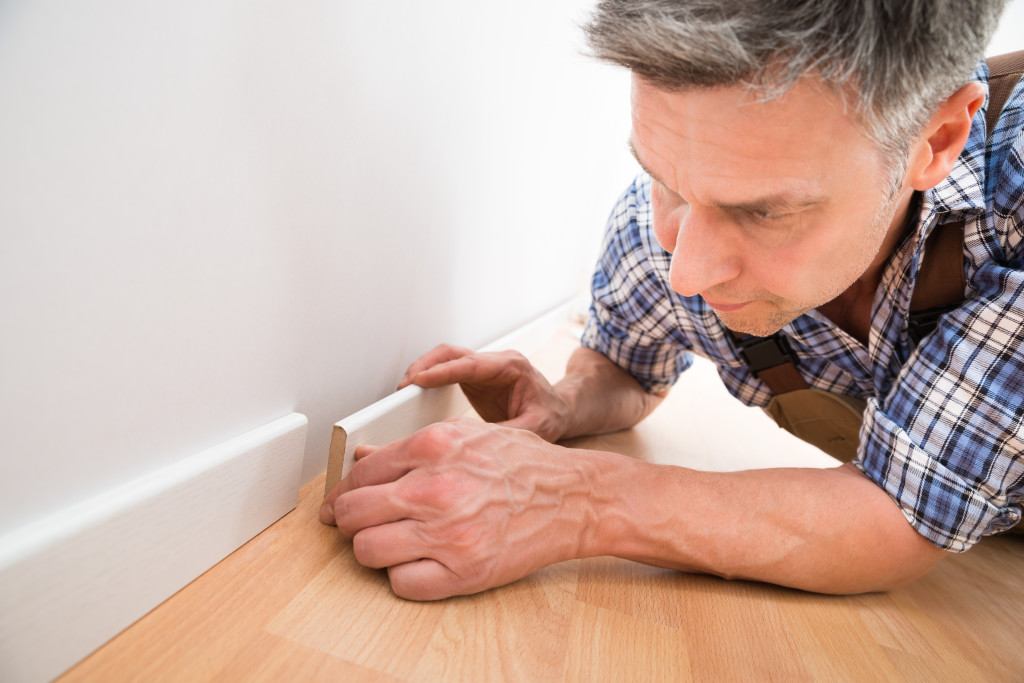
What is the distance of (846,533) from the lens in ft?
2.29

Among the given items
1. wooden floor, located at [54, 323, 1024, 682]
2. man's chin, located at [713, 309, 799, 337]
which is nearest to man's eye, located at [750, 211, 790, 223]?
man's chin, located at [713, 309, 799, 337]

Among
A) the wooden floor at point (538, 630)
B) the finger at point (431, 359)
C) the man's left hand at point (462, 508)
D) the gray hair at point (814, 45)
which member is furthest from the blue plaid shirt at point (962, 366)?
the finger at point (431, 359)

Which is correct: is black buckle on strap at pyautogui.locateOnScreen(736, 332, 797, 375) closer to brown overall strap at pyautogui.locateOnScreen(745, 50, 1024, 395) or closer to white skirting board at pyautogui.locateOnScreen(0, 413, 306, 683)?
brown overall strap at pyautogui.locateOnScreen(745, 50, 1024, 395)

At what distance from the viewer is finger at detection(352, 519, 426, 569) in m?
0.57

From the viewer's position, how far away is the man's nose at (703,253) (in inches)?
25.2

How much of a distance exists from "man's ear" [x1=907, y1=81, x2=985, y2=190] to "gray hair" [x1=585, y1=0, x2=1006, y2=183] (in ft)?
0.18

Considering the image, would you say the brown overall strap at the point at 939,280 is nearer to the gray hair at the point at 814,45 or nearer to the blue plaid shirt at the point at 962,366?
the blue plaid shirt at the point at 962,366

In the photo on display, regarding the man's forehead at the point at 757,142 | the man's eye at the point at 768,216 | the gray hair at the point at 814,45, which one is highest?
the gray hair at the point at 814,45

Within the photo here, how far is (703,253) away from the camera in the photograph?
2.13 feet

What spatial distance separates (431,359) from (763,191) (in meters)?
0.50

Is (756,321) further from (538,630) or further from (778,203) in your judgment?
(538,630)

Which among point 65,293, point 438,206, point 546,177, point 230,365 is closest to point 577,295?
point 546,177

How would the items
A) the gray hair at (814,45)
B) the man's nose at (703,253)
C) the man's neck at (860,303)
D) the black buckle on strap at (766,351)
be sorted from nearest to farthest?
the gray hair at (814,45), the man's nose at (703,253), the man's neck at (860,303), the black buckle on strap at (766,351)

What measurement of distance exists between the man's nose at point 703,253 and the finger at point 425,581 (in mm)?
361
